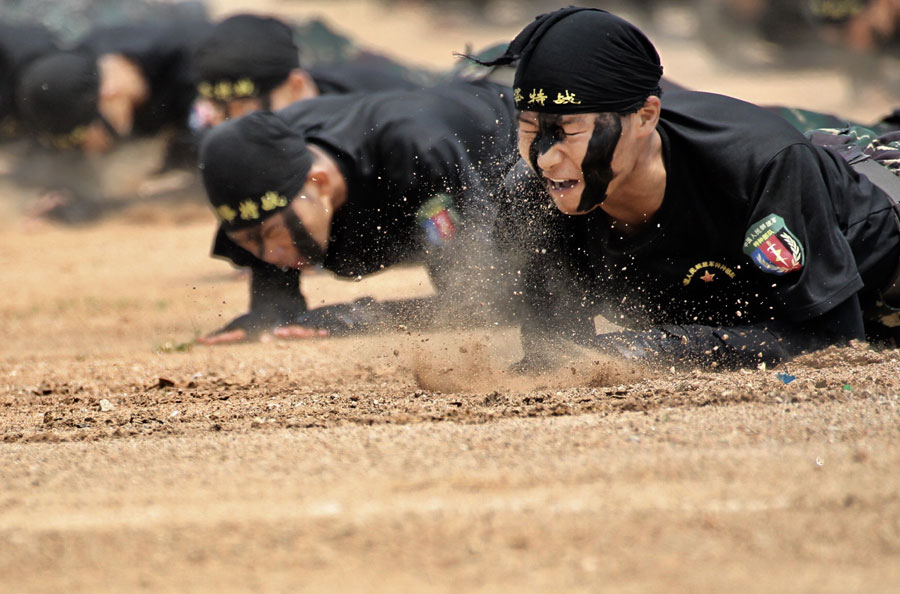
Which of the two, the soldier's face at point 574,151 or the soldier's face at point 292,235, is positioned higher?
the soldier's face at point 574,151

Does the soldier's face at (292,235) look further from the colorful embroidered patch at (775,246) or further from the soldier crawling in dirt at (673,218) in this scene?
the colorful embroidered patch at (775,246)

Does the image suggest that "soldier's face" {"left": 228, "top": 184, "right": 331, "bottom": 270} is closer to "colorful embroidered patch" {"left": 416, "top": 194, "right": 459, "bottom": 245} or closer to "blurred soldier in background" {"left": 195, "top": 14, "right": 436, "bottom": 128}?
"colorful embroidered patch" {"left": 416, "top": 194, "right": 459, "bottom": 245}

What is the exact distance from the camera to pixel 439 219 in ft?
11.8

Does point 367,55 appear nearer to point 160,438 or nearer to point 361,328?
point 361,328

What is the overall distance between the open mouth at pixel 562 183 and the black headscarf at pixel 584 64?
0.18 metres

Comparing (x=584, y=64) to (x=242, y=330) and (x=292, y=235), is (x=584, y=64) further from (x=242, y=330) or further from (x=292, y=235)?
(x=242, y=330)

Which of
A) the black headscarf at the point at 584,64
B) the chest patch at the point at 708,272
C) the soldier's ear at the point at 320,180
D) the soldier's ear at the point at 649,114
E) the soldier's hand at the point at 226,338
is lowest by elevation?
the soldier's hand at the point at 226,338

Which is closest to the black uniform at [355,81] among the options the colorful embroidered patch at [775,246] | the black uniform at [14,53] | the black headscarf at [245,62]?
the black headscarf at [245,62]

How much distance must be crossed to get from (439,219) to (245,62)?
2.10m

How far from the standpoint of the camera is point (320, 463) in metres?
2.16

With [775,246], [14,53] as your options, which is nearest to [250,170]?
[775,246]

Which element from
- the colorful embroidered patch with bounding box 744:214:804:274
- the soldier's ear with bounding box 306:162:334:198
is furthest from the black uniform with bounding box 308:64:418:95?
the colorful embroidered patch with bounding box 744:214:804:274

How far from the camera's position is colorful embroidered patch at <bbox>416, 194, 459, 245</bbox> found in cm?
355

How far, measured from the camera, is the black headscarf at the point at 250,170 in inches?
145
